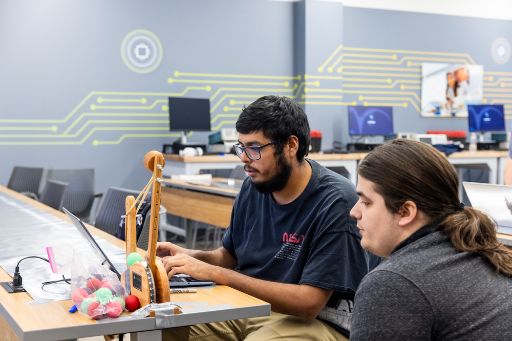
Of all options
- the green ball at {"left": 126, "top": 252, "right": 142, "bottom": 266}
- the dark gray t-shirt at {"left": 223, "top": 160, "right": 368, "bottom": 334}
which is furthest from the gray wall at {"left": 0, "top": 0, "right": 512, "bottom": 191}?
the green ball at {"left": 126, "top": 252, "right": 142, "bottom": 266}

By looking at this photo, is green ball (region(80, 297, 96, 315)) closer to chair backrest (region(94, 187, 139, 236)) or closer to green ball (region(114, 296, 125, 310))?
green ball (region(114, 296, 125, 310))

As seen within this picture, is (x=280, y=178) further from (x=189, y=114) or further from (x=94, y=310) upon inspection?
(x=189, y=114)

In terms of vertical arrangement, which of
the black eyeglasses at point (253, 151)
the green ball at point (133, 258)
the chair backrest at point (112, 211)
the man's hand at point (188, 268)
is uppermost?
the black eyeglasses at point (253, 151)

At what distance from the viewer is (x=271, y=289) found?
1753 mm

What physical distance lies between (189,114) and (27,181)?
186 cm

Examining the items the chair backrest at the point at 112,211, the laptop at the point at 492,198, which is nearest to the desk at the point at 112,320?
the laptop at the point at 492,198

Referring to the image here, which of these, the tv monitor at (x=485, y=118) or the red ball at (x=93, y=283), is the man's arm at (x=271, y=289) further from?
the tv monitor at (x=485, y=118)

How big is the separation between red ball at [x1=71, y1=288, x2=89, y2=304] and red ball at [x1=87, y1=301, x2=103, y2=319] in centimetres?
6

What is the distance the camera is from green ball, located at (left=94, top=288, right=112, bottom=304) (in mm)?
1366

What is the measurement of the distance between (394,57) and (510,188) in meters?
5.96

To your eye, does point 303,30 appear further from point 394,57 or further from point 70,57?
point 70,57

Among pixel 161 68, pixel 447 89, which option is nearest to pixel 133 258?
pixel 161 68

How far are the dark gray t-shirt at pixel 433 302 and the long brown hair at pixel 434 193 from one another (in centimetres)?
7

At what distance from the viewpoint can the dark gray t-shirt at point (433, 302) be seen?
3.33 feet
